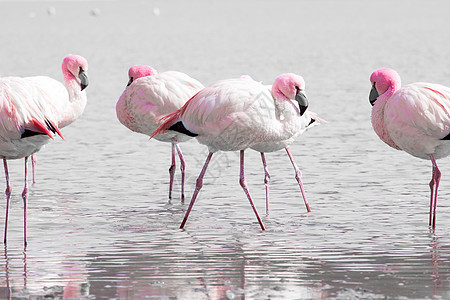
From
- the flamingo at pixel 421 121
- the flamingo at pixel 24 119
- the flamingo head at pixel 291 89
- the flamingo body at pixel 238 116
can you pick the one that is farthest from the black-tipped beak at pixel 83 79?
the flamingo at pixel 421 121

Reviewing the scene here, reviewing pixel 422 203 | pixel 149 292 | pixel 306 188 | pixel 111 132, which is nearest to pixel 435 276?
pixel 149 292

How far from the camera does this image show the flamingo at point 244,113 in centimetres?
673

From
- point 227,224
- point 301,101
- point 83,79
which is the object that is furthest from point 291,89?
point 83,79

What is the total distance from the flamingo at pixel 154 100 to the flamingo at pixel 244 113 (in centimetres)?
127

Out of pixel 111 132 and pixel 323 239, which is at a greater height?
pixel 323 239

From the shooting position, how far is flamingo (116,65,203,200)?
332 inches

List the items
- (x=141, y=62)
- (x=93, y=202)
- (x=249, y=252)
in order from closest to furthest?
(x=249, y=252), (x=93, y=202), (x=141, y=62)

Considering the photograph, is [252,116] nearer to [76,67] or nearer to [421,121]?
[421,121]

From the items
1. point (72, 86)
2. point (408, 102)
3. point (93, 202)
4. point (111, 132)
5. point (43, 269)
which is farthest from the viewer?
point (111, 132)

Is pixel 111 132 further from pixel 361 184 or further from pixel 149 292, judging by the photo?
pixel 149 292

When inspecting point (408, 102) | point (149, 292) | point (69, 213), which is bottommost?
point (69, 213)

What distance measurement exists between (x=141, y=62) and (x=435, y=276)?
23.7 meters

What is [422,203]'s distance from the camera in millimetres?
7852

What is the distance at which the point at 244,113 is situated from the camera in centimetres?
670
